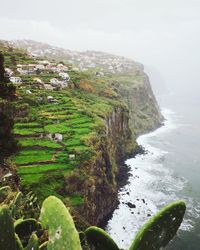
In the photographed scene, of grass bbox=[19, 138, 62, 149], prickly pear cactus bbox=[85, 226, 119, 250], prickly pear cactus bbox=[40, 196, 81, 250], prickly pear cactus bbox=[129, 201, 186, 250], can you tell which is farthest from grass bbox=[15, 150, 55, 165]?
prickly pear cactus bbox=[40, 196, 81, 250]

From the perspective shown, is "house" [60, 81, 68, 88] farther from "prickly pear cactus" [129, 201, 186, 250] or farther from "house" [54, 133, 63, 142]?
"prickly pear cactus" [129, 201, 186, 250]

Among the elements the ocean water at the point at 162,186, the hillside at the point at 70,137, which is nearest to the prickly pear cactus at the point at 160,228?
the hillside at the point at 70,137

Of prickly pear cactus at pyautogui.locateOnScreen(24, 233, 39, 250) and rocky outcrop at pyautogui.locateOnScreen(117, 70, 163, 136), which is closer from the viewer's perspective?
prickly pear cactus at pyautogui.locateOnScreen(24, 233, 39, 250)

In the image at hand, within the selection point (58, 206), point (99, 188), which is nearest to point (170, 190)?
point (99, 188)

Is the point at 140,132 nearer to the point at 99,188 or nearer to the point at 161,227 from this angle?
the point at 99,188

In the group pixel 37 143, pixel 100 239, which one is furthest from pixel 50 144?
pixel 100 239

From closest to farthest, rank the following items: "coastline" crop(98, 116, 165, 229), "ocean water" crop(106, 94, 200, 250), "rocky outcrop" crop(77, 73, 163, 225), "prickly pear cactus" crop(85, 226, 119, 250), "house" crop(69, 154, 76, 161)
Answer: "prickly pear cactus" crop(85, 226, 119, 250) < "ocean water" crop(106, 94, 200, 250) < "rocky outcrop" crop(77, 73, 163, 225) < "coastline" crop(98, 116, 165, 229) < "house" crop(69, 154, 76, 161)
